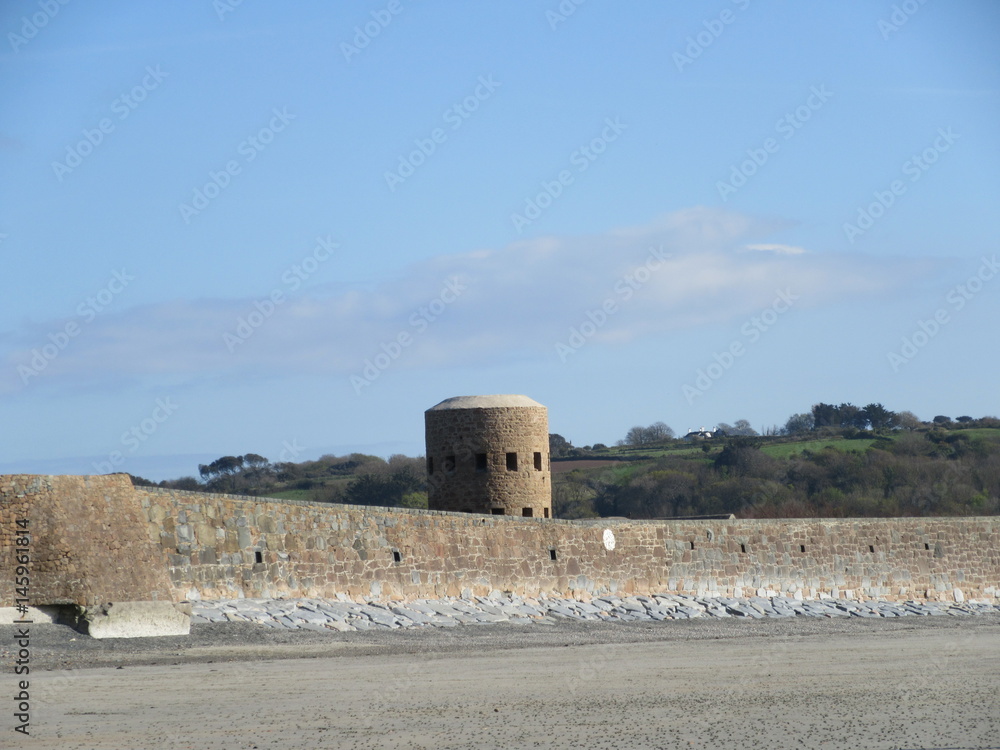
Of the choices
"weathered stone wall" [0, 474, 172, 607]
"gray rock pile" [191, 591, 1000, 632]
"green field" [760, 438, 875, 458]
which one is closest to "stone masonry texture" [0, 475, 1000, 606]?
"weathered stone wall" [0, 474, 172, 607]

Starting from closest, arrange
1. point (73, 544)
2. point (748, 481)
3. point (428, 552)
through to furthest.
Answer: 1. point (73, 544)
2. point (428, 552)
3. point (748, 481)

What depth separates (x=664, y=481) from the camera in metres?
59.2

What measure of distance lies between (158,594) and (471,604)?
5348mm

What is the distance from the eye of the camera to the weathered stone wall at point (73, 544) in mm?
14125

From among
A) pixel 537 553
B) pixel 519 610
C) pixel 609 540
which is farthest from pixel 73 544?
pixel 609 540

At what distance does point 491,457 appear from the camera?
79.5 feet

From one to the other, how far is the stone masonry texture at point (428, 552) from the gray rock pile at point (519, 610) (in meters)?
0.30

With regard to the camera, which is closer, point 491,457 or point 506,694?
point 506,694

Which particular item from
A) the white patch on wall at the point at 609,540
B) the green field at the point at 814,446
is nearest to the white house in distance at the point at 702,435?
the green field at the point at 814,446

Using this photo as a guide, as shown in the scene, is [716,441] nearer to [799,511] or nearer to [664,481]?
[664,481]

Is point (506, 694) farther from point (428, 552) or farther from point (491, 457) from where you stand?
point (491, 457)

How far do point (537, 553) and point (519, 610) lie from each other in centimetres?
173

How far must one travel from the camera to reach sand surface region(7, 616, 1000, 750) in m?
8.49

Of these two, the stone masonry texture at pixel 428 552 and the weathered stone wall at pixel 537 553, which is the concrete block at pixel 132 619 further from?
the weathered stone wall at pixel 537 553
